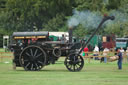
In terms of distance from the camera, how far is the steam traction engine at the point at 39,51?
2131 cm

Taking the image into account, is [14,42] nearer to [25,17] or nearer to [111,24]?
[111,24]

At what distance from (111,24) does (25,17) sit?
3353cm

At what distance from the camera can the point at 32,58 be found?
21.5m

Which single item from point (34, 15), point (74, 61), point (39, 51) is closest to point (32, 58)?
point (39, 51)

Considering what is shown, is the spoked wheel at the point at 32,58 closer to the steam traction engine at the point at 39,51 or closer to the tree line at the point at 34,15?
the steam traction engine at the point at 39,51

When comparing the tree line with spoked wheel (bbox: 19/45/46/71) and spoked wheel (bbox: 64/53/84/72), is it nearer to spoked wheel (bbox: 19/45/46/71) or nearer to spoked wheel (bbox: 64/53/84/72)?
spoked wheel (bbox: 19/45/46/71)

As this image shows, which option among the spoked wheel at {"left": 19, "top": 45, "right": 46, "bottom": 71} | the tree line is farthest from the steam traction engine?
the tree line

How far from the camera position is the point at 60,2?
63.5m

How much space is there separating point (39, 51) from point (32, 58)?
0.53 meters

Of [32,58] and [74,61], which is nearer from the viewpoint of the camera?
[74,61]

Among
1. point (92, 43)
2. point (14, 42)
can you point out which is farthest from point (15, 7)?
point (14, 42)

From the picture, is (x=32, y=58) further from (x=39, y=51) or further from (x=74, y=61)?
(x=74, y=61)

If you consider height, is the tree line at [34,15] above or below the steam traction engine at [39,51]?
above

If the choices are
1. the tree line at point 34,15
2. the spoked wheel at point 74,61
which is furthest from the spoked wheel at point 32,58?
the tree line at point 34,15
